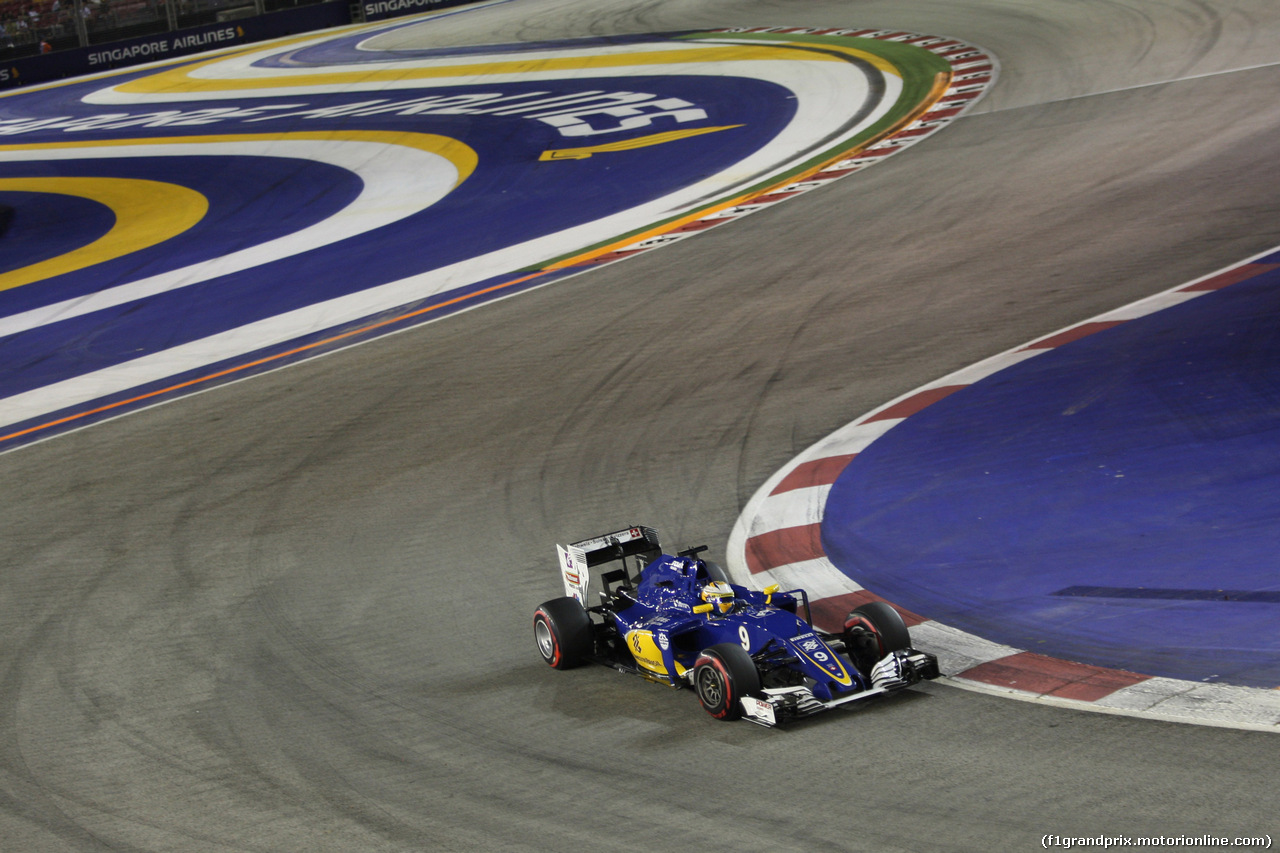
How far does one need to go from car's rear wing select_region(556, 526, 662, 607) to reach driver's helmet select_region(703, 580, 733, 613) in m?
0.87

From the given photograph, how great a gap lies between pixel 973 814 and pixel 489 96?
23087 millimetres

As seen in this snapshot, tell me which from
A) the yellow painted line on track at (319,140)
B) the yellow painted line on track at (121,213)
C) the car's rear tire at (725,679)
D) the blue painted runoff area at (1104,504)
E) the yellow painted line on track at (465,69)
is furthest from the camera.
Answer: the yellow painted line on track at (465,69)

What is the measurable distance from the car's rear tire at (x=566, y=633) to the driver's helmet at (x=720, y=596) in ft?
2.46

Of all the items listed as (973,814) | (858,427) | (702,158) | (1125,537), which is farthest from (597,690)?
(702,158)

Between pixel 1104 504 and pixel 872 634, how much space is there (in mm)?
2236

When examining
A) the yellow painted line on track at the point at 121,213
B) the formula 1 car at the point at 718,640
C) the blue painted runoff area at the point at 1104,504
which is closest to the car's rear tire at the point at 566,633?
the formula 1 car at the point at 718,640

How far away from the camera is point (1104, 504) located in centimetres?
761

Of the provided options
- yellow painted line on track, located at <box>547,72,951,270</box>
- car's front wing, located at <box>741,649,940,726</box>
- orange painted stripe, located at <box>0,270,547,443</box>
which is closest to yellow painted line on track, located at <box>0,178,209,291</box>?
orange painted stripe, located at <box>0,270,547,443</box>

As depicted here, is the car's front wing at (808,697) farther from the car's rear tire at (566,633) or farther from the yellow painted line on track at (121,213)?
the yellow painted line on track at (121,213)

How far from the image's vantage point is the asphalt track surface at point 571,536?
5176 mm

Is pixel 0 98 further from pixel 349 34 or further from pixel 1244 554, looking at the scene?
pixel 1244 554

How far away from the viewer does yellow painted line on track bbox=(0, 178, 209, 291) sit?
1966 cm

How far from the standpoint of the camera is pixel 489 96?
1021 inches

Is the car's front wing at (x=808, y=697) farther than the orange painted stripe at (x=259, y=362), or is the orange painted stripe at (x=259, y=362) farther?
the orange painted stripe at (x=259, y=362)
